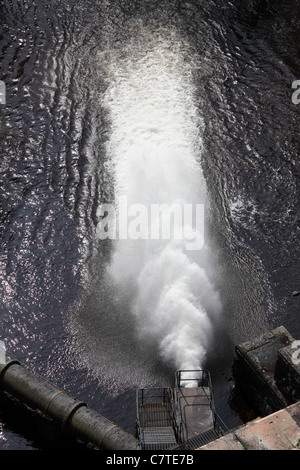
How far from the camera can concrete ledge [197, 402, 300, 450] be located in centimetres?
1659

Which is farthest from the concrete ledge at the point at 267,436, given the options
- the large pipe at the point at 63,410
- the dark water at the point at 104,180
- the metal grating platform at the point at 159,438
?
the dark water at the point at 104,180

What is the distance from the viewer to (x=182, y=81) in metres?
35.9

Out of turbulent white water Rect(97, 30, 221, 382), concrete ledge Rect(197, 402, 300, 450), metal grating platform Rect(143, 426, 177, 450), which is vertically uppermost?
turbulent white water Rect(97, 30, 221, 382)

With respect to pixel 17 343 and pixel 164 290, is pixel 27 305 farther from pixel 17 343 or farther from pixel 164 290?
pixel 164 290

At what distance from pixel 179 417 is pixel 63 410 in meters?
3.78

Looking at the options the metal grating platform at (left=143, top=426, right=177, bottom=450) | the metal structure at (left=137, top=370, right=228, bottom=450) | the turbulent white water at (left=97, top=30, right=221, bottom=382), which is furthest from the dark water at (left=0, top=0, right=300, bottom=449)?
the metal grating platform at (left=143, top=426, right=177, bottom=450)

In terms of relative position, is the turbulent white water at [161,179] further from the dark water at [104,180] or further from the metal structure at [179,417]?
the metal structure at [179,417]

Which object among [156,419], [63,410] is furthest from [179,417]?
[63,410]

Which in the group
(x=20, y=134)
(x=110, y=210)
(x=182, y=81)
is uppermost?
(x=182, y=81)

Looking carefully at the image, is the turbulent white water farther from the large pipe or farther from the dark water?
the large pipe

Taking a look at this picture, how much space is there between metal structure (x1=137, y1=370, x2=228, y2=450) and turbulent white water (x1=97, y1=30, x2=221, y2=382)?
61.2 inches

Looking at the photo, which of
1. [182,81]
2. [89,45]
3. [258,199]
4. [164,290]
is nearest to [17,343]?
[164,290]

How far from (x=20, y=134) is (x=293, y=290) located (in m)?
16.9

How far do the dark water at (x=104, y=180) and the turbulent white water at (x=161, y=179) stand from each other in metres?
0.62
